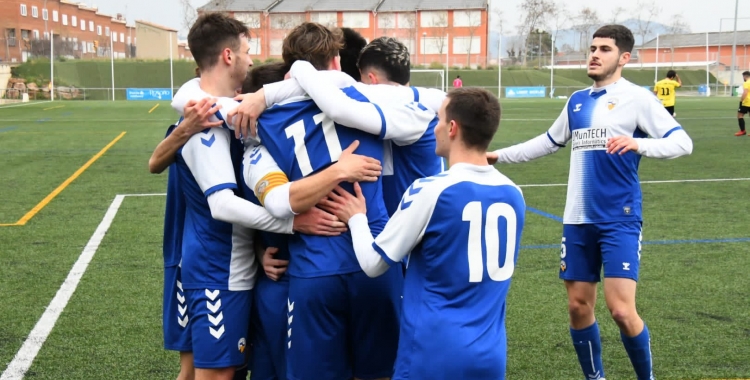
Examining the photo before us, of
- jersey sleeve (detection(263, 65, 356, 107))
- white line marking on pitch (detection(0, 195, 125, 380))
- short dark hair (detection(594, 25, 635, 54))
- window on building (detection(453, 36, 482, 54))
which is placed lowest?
white line marking on pitch (detection(0, 195, 125, 380))

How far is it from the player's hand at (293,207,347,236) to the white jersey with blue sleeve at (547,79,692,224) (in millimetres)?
2364

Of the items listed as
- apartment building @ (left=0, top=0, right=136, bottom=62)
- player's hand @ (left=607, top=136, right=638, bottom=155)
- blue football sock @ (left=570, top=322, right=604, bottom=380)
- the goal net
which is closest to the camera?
player's hand @ (left=607, top=136, right=638, bottom=155)

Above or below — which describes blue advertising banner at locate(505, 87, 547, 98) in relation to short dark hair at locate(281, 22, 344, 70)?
below

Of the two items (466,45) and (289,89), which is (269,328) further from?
(466,45)

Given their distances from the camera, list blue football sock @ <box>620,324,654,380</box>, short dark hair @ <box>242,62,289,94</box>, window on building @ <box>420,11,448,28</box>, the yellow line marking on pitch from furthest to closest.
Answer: window on building @ <box>420,11,448,28</box> < the yellow line marking on pitch < blue football sock @ <box>620,324,654,380</box> < short dark hair @ <box>242,62,289,94</box>

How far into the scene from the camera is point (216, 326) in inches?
127

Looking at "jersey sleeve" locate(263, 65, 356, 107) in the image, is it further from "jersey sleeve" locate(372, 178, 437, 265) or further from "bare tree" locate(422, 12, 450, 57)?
"bare tree" locate(422, 12, 450, 57)

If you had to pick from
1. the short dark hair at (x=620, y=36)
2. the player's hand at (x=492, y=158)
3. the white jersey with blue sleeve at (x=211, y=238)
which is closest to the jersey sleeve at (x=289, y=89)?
the white jersey with blue sleeve at (x=211, y=238)

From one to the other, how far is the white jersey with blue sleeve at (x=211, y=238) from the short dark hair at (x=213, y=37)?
337 mm

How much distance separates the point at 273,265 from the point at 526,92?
61.8m

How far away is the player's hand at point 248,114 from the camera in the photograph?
3010mm

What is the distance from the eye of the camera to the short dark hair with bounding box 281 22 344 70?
3.23 meters

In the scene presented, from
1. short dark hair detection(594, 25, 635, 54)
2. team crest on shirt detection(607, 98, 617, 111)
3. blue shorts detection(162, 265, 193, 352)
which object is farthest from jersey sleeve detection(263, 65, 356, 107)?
short dark hair detection(594, 25, 635, 54)

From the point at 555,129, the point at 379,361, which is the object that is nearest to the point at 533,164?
the point at 555,129
